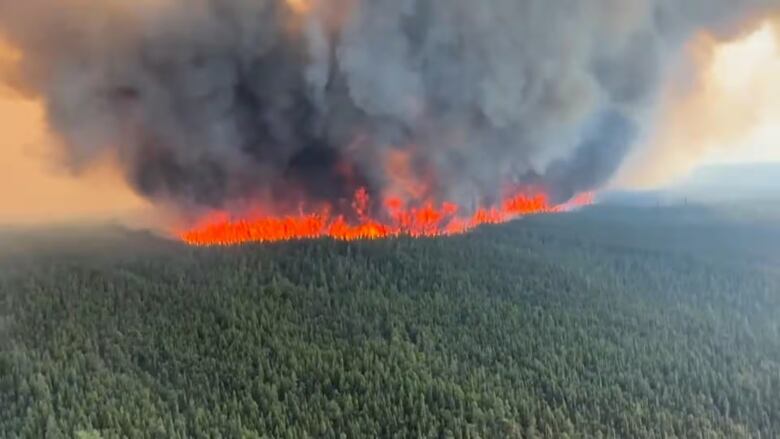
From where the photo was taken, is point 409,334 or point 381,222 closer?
point 409,334

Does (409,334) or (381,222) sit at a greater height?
(381,222)

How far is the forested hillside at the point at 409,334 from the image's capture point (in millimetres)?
9164

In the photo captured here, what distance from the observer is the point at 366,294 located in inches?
497

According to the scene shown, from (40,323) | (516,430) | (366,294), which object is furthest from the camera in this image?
(366,294)

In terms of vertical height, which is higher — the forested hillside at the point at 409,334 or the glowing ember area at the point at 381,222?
the glowing ember area at the point at 381,222

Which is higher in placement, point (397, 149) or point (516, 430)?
point (397, 149)

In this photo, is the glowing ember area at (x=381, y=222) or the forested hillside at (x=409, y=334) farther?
the glowing ember area at (x=381, y=222)

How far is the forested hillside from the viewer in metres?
9.16

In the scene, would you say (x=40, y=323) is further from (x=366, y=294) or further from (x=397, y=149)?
(x=397, y=149)

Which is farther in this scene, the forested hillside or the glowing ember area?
the glowing ember area

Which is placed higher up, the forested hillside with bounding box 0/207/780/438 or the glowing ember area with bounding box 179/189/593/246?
the glowing ember area with bounding box 179/189/593/246

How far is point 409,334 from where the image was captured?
12.0m

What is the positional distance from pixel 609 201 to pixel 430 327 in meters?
4.15

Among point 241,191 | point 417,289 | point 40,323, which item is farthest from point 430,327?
point 40,323
